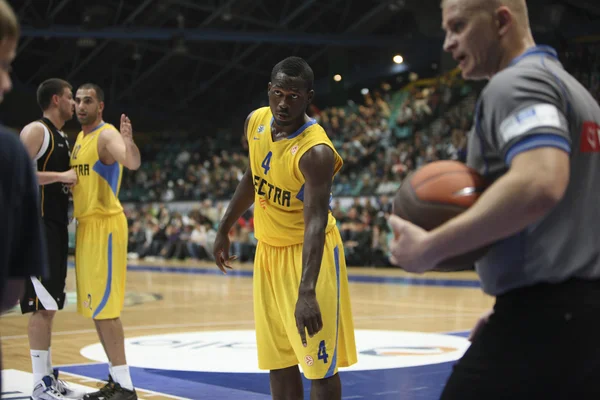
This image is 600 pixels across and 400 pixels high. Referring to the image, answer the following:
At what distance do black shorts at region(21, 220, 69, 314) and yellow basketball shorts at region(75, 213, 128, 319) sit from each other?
0.36 feet

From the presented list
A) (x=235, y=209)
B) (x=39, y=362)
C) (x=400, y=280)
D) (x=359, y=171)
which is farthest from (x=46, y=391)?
(x=359, y=171)

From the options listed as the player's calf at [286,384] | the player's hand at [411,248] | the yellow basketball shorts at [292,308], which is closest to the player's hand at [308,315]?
the yellow basketball shorts at [292,308]

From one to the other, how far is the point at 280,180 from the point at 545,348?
1.95 metres

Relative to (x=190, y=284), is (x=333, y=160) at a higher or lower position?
higher

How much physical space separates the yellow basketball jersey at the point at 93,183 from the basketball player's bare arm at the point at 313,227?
6.93ft

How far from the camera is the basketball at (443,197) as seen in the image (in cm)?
211

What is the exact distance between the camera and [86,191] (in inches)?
Answer: 211

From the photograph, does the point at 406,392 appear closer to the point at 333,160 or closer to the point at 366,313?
the point at 333,160

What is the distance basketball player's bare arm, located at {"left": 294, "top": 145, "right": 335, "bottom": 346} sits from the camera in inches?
131

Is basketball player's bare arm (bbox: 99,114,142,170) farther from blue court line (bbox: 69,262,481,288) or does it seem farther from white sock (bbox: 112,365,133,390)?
blue court line (bbox: 69,262,481,288)

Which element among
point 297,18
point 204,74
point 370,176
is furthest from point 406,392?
point 204,74

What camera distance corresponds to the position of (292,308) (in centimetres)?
373

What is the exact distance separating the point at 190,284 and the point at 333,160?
11.5 metres

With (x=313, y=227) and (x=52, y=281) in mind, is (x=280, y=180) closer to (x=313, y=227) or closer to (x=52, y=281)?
(x=313, y=227)
